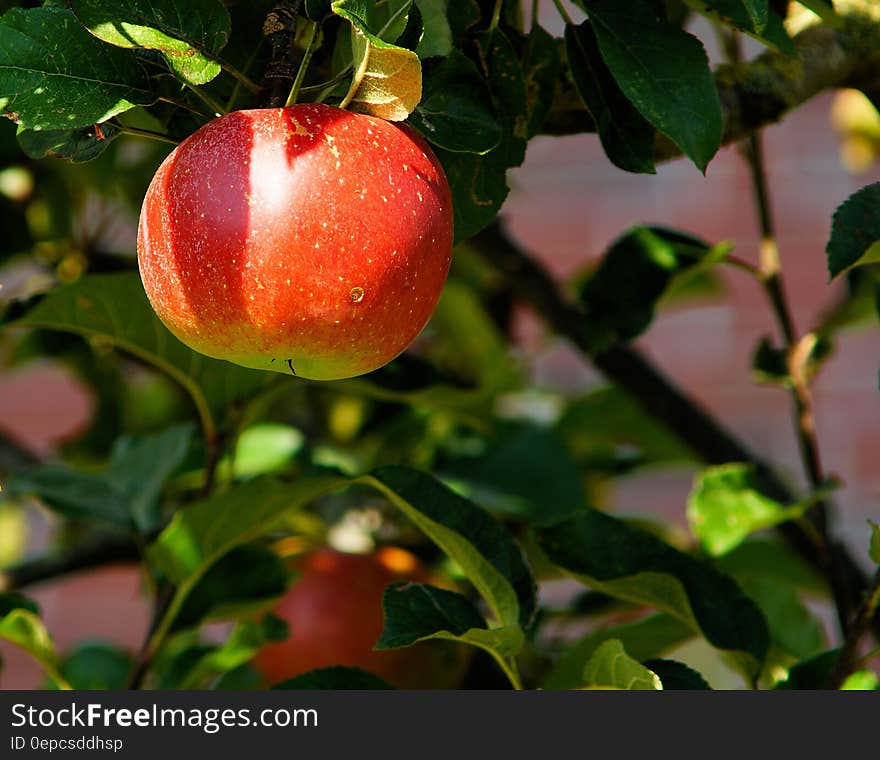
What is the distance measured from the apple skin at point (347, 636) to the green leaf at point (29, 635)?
6.3 inches

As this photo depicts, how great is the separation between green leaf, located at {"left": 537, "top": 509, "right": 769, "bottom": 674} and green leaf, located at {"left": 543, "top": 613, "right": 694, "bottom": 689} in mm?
37

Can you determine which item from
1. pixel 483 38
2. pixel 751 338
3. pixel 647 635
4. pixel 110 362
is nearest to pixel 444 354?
pixel 110 362

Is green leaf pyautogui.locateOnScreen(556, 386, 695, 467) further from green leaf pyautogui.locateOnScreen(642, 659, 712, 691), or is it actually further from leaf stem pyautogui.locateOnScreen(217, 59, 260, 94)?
leaf stem pyautogui.locateOnScreen(217, 59, 260, 94)

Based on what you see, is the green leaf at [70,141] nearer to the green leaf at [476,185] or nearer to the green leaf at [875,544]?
the green leaf at [476,185]

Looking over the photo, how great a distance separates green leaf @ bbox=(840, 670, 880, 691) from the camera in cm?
55

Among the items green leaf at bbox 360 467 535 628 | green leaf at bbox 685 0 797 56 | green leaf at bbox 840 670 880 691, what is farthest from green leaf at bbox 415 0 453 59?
green leaf at bbox 840 670 880 691

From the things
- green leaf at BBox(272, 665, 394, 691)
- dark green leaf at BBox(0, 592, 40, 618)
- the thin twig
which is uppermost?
the thin twig

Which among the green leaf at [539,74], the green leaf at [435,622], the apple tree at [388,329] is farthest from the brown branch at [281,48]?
the green leaf at [435,622]

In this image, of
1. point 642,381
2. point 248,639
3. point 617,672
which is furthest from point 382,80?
point 642,381

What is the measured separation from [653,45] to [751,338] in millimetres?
1633

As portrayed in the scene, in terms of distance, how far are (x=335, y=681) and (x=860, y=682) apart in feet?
0.79

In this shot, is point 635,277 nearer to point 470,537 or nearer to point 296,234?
point 470,537

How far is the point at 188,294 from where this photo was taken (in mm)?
405

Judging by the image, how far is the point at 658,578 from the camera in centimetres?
58
